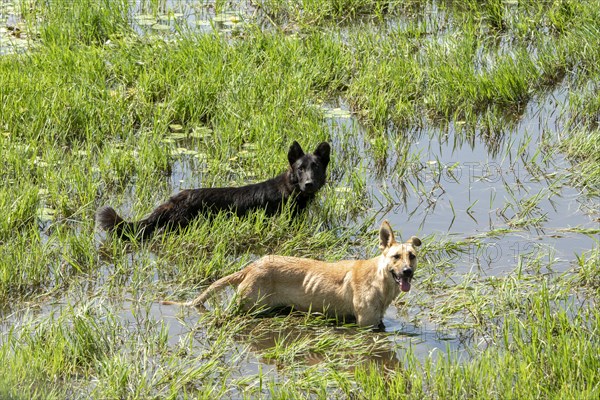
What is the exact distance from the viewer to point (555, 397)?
21.7 feet

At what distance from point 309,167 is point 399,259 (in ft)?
7.45

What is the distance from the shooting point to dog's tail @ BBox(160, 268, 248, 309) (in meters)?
8.45

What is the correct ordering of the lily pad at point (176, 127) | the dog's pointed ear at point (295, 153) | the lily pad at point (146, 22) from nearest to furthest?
the dog's pointed ear at point (295, 153) < the lily pad at point (176, 127) < the lily pad at point (146, 22)

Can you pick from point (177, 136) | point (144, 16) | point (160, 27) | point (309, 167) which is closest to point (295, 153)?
point (309, 167)

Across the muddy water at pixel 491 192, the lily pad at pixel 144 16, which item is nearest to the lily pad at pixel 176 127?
the muddy water at pixel 491 192

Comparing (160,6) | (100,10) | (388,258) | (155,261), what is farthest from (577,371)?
(160,6)

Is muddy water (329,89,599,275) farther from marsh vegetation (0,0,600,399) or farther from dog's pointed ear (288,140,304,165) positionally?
dog's pointed ear (288,140,304,165)

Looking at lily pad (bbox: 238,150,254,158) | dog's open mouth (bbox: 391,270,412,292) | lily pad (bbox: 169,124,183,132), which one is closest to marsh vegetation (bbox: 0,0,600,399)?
lily pad (bbox: 238,150,254,158)

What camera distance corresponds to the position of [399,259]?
8.24m

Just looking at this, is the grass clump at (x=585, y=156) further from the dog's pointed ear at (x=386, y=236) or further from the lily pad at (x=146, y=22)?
the lily pad at (x=146, y=22)

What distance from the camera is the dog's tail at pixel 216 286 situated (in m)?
8.45

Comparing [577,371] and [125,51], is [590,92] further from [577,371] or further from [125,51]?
[577,371]

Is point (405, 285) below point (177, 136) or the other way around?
below

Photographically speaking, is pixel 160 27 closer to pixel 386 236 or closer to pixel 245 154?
pixel 245 154
